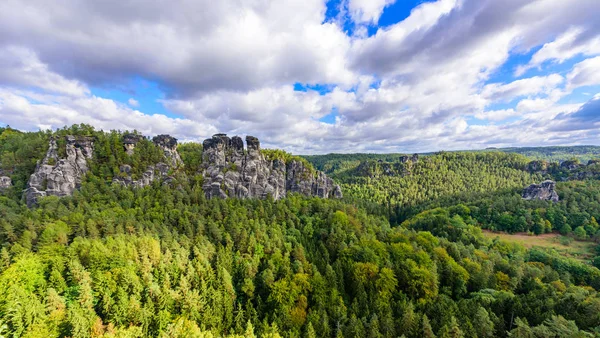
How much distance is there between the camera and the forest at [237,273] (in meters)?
34.9

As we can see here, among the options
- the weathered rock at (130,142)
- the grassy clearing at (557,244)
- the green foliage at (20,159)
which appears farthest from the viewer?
the weathered rock at (130,142)

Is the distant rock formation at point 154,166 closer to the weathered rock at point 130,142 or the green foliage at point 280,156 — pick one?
the weathered rock at point 130,142

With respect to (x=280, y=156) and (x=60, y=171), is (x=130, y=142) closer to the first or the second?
(x=60, y=171)

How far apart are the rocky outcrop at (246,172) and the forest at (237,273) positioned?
8.67 m

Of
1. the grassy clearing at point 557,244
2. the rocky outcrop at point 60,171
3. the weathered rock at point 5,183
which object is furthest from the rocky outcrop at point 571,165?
the weathered rock at point 5,183

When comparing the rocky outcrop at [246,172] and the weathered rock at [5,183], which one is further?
the rocky outcrop at [246,172]

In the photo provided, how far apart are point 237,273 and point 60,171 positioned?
68.1 m

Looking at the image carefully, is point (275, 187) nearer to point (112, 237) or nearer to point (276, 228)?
point (276, 228)

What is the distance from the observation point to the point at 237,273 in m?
51.8

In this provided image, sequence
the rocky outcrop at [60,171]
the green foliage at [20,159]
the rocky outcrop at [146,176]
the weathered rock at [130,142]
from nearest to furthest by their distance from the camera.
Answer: the rocky outcrop at [60,171] < the green foliage at [20,159] < the rocky outcrop at [146,176] < the weathered rock at [130,142]

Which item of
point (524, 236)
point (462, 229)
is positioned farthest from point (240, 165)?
point (524, 236)

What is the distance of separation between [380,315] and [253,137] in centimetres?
8615

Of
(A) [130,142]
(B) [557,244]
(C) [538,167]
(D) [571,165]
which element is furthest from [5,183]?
(D) [571,165]

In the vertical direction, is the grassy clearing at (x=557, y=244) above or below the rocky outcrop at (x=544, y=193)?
below
